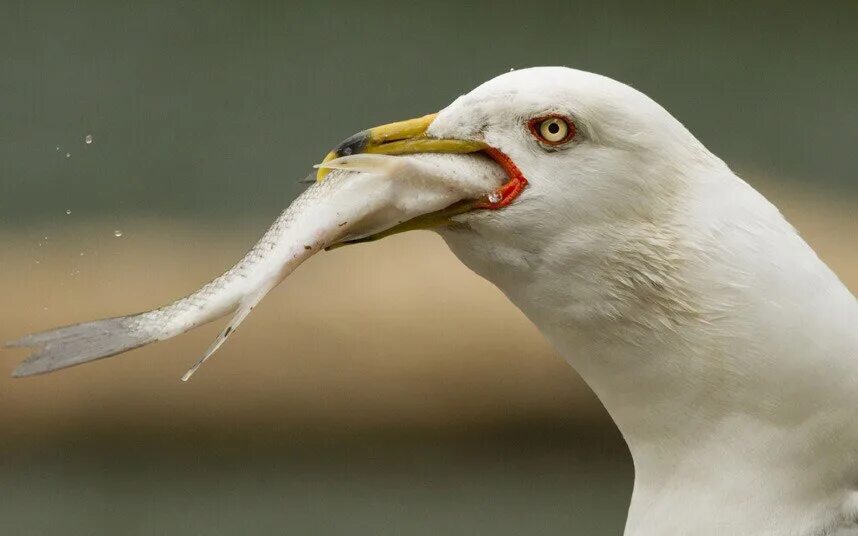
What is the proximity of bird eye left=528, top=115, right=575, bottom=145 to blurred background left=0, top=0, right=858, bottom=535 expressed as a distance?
3.94 ft

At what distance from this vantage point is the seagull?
76 centimetres

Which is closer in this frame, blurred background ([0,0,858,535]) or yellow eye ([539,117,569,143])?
yellow eye ([539,117,569,143])

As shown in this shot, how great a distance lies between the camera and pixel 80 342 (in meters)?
0.74

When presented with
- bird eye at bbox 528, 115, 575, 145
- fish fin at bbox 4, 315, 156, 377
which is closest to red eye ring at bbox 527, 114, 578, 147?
bird eye at bbox 528, 115, 575, 145

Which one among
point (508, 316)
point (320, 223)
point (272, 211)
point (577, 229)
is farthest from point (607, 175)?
point (272, 211)

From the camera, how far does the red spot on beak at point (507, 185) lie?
757 mm

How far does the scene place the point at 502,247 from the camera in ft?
2.52

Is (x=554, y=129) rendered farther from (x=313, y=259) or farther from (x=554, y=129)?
(x=313, y=259)

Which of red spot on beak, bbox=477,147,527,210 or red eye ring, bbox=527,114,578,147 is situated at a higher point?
red eye ring, bbox=527,114,578,147

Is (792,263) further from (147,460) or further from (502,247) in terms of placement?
(147,460)

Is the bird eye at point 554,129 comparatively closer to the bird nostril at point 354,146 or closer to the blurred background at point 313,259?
the bird nostril at point 354,146

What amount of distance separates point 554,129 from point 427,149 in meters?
0.06

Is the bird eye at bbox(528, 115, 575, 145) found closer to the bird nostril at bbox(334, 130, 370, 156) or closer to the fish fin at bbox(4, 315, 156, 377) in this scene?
the bird nostril at bbox(334, 130, 370, 156)

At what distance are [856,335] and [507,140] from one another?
189 millimetres
